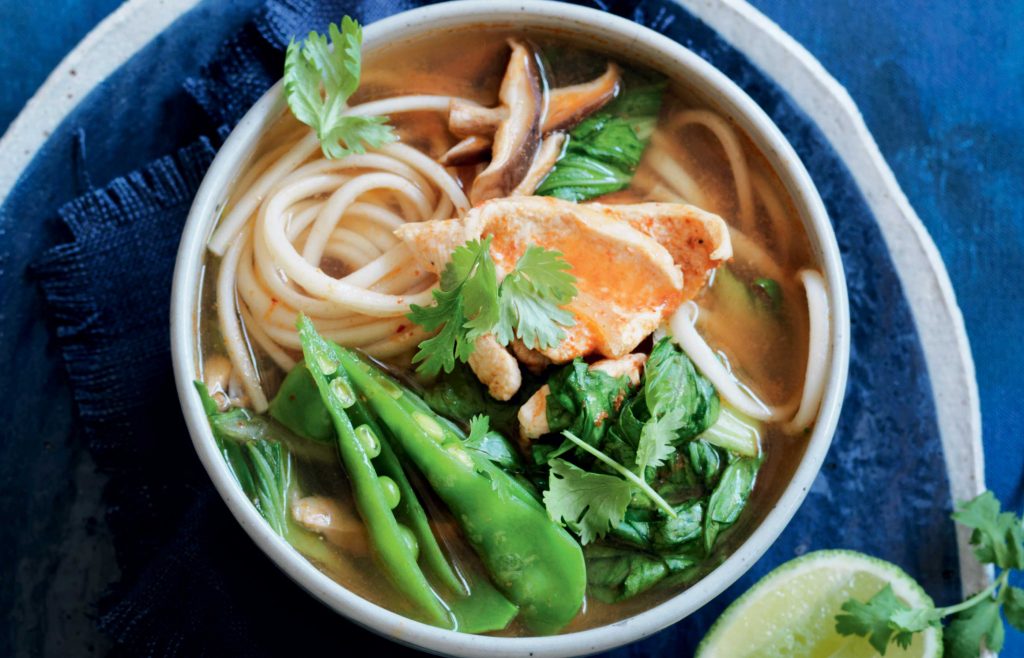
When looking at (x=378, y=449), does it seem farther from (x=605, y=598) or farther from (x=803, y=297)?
(x=803, y=297)

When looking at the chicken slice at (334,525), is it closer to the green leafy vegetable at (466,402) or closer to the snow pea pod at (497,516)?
the snow pea pod at (497,516)

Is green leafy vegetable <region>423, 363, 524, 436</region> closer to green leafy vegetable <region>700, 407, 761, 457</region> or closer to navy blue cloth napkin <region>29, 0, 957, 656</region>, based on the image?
green leafy vegetable <region>700, 407, 761, 457</region>

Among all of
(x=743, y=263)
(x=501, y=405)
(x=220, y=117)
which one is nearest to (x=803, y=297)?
(x=743, y=263)

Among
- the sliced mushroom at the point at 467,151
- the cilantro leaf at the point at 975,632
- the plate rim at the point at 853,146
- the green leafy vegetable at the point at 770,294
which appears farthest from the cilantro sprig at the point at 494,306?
the cilantro leaf at the point at 975,632

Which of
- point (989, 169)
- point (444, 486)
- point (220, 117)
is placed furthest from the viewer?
point (989, 169)

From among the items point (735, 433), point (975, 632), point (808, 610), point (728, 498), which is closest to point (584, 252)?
point (735, 433)

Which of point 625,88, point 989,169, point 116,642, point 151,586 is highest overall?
point 989,169
